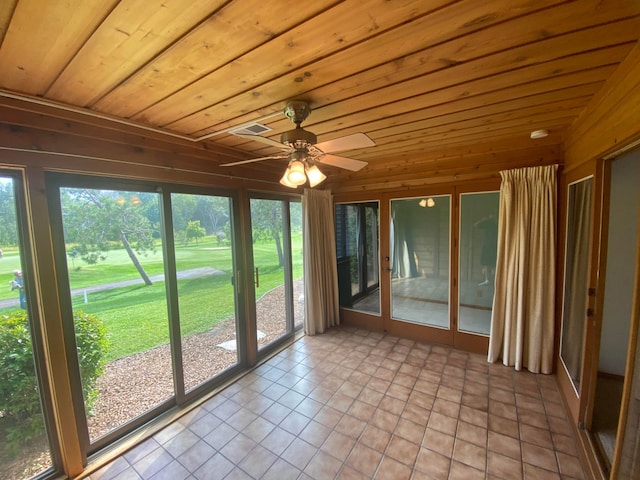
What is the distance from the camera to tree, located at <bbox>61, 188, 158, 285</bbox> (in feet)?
6.07

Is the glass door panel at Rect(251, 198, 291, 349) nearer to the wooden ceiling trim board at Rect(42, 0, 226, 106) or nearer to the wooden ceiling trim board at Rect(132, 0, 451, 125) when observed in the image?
the wooden ceiling trim board at Rect(132, 0, 451, 125)

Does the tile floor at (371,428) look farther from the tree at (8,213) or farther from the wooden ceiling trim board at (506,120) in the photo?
the wooden ceiling trim board at (506,120)

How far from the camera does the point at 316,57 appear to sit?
1219mm

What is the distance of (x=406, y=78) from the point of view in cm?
142

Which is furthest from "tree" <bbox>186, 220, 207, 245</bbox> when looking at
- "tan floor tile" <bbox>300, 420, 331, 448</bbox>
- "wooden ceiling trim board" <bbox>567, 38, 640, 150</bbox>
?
"wooden ceiling trim board" <bbox>567, 38, 640, 150</bbox>

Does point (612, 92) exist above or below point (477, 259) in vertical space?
above

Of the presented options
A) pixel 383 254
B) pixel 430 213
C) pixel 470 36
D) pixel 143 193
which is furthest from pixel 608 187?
pixel 143 193

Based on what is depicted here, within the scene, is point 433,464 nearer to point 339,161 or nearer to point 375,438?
point 375,438

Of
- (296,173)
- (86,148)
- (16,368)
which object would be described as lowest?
(16,368)

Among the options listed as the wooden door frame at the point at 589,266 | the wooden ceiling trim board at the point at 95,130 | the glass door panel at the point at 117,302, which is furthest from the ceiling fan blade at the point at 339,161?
the wooden door frame at the point at 589,266

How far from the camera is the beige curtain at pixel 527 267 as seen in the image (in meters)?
2.69

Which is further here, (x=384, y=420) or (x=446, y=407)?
(x=446, y=407)

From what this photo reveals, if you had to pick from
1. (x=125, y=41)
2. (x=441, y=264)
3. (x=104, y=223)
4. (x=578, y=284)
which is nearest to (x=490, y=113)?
(x=578, y=284)

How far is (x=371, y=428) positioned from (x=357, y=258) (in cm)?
260
